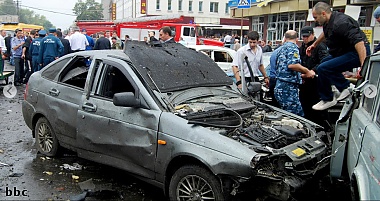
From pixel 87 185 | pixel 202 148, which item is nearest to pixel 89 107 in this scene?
pixel 87 185

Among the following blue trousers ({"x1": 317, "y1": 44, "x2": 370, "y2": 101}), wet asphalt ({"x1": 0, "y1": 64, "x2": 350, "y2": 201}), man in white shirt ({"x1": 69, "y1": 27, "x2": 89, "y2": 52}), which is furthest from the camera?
man in white shirt ({"x1": 69, "y1": 27, "x2": 89, "y2": 52})

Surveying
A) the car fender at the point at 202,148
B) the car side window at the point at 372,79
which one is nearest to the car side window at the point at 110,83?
the car fender at the point at 202,148

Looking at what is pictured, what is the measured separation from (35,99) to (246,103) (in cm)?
322

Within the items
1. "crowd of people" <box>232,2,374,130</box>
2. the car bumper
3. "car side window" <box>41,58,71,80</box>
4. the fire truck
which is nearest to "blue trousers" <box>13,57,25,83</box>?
the car bumper

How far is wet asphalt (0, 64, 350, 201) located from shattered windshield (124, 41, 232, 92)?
4.46 feet

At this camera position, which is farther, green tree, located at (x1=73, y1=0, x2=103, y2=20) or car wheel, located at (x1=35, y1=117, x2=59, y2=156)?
green tree, located at (x1=73, y1=0, x2=103, y2=20)

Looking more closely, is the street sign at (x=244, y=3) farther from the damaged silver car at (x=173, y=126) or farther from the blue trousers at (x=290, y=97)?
the damaged silver car at (x=173, y=126)

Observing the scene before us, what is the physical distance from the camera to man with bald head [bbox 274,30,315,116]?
19.8 feet

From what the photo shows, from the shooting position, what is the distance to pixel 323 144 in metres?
4.42

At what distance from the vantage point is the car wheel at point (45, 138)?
568 centimetres

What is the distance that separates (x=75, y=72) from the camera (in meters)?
5.74

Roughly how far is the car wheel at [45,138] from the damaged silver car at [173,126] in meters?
0.02

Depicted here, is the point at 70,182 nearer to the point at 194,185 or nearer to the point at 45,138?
the point at 45,138

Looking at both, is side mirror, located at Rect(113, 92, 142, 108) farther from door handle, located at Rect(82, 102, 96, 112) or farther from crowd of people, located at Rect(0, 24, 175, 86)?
crowd of people, located at Rect(0, 24, 175, 86)
